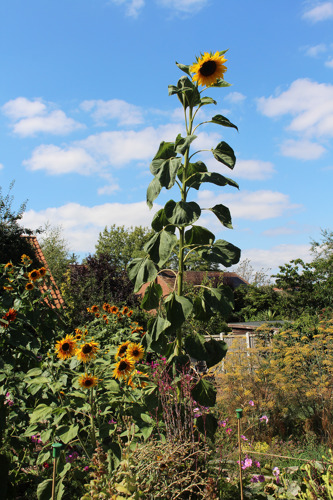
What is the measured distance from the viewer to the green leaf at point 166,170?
284 centimetres

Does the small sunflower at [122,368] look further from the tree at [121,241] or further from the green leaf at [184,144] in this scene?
the tree at [121,241]

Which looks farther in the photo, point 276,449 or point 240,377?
point 240,377

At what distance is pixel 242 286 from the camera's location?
2214 centimetres

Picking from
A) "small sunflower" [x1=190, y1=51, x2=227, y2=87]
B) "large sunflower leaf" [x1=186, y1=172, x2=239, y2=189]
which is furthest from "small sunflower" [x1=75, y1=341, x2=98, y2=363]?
"small sunflower" [x1=190, y1=51, x2=227, y2=87]

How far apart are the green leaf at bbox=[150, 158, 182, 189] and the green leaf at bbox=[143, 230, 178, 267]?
0.34 meters

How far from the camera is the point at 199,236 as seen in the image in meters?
3.20

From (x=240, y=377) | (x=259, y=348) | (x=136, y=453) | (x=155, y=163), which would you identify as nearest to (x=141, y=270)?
(x=155, y=163)

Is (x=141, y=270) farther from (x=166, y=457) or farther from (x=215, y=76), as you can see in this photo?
(x=215, y=76)

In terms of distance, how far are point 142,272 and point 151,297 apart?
0.26m

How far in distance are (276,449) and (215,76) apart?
3.67 m

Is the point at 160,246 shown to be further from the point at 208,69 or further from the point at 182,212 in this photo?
the point at 208,69

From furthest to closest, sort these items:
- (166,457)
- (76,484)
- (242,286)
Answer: (242,286), (76,484), (166,457)

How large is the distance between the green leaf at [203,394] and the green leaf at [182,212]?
109 cm

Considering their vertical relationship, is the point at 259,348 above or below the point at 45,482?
above
